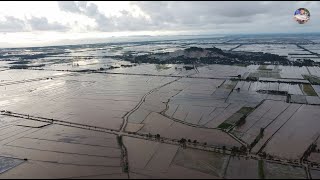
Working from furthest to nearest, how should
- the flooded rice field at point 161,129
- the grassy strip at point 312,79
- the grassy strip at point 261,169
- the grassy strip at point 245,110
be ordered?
the grassy strip at point 312,79 < the grassy strip at point 245,110 < the flooded rice field at point 161,129 < the grassy strip at point 261,169

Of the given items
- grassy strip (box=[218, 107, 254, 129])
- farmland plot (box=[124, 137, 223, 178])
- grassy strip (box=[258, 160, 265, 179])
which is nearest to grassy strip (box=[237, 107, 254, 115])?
grassy strip (box=[218, 107, 254, 129])

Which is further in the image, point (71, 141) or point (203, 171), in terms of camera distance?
point (71, 141)

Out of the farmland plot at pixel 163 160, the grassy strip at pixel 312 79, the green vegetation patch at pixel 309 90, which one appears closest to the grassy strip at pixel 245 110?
the farmland plot at pixel 163 160

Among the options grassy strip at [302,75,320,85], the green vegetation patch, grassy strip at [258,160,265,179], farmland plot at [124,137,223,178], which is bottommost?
grassy strip at [258,160,265,179]

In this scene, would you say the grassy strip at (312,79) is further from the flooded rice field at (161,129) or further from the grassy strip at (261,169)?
the grassy strip at (261,169)

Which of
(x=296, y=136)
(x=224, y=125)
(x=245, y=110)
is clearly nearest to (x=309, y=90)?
(x=245, y=110)

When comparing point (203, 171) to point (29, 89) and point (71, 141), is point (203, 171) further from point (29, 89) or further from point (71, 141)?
point (29, 89)

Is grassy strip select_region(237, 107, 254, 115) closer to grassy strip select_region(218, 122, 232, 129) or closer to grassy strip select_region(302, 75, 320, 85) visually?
grassy strip select_region(218, 122, 232, 129)

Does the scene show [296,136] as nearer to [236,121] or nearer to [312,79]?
[236,121]

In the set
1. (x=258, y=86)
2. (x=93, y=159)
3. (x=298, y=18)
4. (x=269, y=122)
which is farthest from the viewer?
(x=258, y=86)

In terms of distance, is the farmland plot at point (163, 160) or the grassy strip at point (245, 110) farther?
the grassy strip at point (245, 110)

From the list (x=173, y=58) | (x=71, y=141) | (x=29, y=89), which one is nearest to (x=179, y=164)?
(x=71, y=141)
